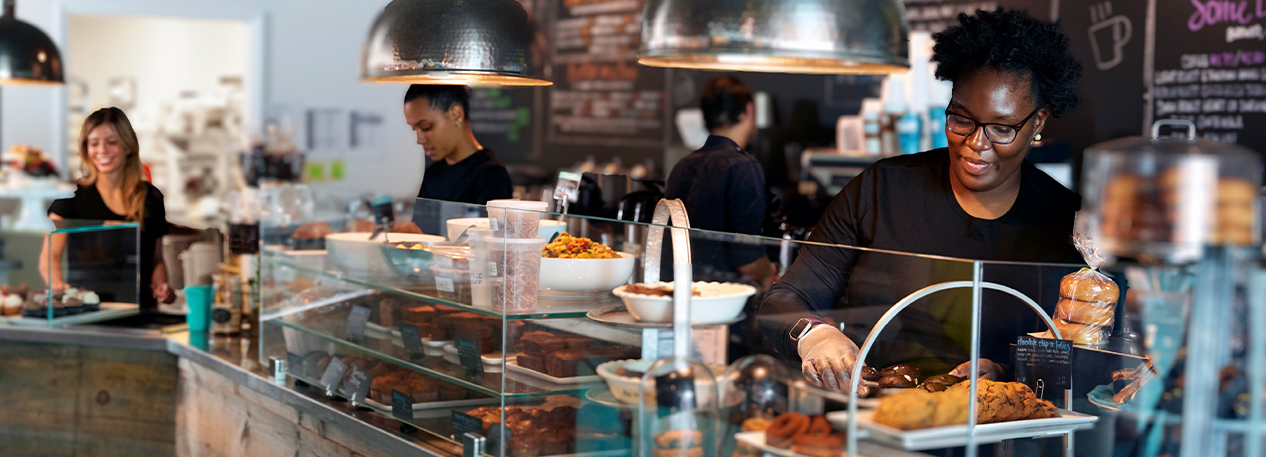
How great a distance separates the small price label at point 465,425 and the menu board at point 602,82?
15.0 ft

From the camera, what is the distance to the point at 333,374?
253 centimetres

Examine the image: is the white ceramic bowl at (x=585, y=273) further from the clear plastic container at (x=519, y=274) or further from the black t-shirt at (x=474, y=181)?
the black t-shirt at (x=474, y=181)

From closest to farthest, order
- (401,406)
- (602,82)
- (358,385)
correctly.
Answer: (401,406) → (358,385) → (602,82)

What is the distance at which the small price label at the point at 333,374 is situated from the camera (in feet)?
8.23

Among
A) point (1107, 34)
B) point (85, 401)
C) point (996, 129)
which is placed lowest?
point (85, 401)

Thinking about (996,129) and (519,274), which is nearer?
(519,274)

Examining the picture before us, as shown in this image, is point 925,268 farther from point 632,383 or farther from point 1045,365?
Result: point 632,383

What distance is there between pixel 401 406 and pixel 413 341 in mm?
140

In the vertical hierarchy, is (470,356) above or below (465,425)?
above

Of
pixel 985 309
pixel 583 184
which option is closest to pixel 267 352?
pixel 583 184

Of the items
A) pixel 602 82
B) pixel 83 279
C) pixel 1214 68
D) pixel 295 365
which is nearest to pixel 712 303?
pixel 295 365

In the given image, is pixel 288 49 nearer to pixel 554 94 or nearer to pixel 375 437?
pixel 554 94

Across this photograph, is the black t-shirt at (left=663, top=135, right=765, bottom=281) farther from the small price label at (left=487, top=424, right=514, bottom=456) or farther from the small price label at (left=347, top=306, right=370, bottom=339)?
the small price label at (left=487, top=424, right=514, bottom=456)

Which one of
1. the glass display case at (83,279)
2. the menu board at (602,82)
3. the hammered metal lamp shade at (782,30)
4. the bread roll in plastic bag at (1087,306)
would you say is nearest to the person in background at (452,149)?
the glass display case at (83,279)
